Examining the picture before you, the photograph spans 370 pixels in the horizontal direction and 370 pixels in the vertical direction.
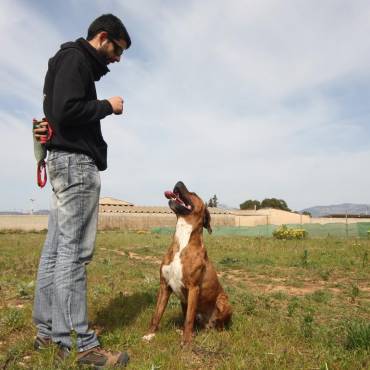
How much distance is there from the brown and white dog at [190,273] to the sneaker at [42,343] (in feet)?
3.23

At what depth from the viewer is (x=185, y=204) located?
14.9 ft

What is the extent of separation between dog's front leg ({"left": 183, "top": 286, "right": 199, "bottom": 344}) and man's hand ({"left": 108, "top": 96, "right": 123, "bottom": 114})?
6.63 feet

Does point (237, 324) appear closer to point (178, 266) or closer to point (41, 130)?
point (178, 266)

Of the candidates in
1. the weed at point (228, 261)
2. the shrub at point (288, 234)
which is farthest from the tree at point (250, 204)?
the weed at point (228, 261)

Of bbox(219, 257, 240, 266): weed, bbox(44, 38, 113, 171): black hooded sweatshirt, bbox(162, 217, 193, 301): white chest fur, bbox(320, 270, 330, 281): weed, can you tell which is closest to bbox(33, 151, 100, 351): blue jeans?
bbox(44, 38, 113, 171): black hooded sweatshirt

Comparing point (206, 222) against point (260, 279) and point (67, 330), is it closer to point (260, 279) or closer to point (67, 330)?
point (67, 330)

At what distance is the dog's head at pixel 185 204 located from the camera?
447 centimetres

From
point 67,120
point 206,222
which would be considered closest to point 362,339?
point 206,222

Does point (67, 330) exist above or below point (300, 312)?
above

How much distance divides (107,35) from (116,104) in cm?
61

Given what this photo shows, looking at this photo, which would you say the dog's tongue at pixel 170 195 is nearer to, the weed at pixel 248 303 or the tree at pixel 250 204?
the weed at pixel 248 303

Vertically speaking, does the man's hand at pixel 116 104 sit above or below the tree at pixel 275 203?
below

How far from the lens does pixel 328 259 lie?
12102 mm

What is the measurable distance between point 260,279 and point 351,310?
3033mm
